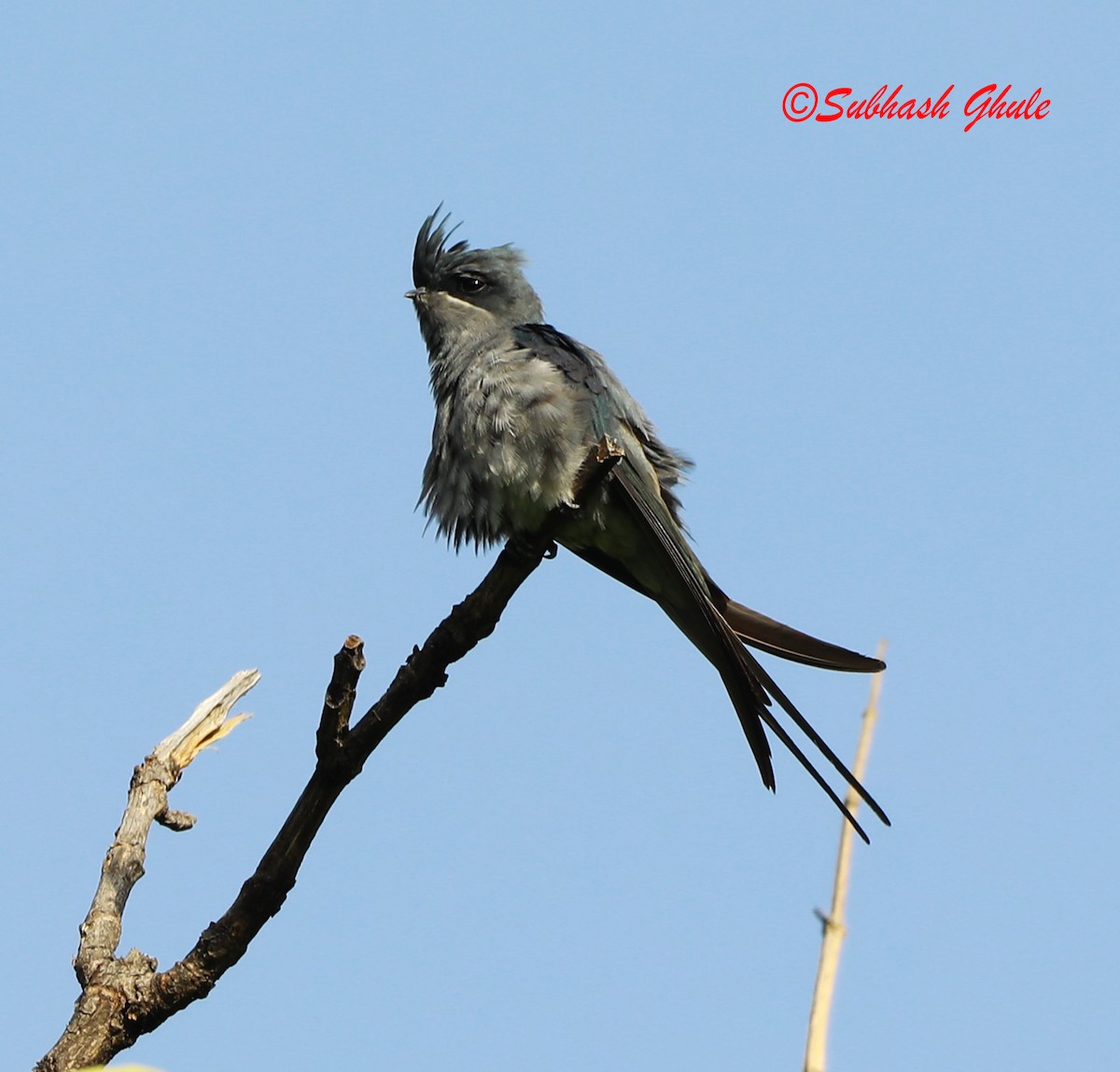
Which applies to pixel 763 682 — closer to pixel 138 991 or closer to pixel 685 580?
pixel 685 580

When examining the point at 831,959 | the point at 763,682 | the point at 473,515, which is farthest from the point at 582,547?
the point at 831,959

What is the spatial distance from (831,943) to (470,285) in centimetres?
536

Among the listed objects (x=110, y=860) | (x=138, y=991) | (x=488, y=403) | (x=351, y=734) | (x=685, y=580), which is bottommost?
(x=138, y=991)

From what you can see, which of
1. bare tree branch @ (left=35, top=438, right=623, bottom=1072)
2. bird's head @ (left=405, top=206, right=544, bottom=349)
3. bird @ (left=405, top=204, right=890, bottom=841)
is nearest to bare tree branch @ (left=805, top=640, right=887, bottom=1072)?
bare tree branch @ (left=35, top=438, right=623, bottom=1072)

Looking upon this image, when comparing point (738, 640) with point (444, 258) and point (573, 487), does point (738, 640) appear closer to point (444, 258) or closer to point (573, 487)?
point (573, 487)

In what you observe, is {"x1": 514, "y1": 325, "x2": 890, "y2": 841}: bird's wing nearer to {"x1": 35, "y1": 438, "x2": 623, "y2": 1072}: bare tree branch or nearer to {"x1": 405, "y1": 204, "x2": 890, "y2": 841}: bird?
{"x1": 405, "y1": 204, "x2": 890, "y2": 841}: bird

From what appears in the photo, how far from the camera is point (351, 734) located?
4082 mm

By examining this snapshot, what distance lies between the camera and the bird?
18.2 feet

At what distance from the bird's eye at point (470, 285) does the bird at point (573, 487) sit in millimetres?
715

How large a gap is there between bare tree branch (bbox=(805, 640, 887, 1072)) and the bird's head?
451 cm

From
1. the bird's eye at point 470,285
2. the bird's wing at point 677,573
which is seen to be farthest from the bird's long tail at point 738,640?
the bird's eye at point 470,285

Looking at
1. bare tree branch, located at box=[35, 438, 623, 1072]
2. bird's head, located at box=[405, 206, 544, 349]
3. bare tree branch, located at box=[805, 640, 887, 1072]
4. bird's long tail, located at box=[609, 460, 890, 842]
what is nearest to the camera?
bare tree branch, located at box=[805, 640, 887, 1072]

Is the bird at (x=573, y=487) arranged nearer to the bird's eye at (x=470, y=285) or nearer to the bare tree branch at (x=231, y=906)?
the bird's eye at (x=470, y=285)

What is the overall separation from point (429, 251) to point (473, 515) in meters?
2.10
